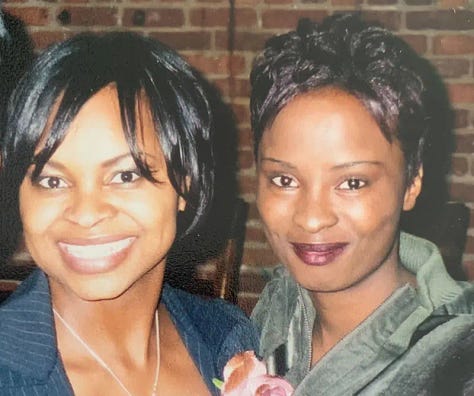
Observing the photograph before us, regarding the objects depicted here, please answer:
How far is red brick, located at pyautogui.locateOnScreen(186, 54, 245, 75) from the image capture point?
1039 millimetres

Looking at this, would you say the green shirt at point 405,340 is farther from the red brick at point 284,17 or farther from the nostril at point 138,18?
the nostril at point 138,18

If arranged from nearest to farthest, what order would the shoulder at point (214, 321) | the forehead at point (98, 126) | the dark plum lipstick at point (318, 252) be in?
the forehead at point (98, 126)
the dark plum lipstick at point (318, 252)
the shoulder at point (214, 321)

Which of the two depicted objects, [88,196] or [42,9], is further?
[42,9]

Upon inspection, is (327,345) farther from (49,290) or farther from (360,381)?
(49,290)

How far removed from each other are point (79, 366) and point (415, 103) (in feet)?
1.47

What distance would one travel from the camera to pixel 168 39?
1.04 m

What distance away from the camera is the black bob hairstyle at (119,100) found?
1.97ft

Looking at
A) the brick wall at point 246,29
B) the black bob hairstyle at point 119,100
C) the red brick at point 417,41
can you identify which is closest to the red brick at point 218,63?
the brick wall at point 246,29

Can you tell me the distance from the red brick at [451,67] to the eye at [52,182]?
2.11 feet

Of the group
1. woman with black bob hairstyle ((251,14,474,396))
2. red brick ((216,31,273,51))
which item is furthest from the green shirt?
red brick ((216,31,273,51))

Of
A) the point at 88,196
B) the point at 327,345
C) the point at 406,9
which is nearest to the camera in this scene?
the point at 88,196

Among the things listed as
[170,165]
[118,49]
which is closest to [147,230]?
[170,165]

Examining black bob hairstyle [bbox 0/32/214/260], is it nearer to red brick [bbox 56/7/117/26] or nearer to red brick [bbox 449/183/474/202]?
red brick [bbox 56/7/117/26]

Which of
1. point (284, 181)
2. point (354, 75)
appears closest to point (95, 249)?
point (284, 181)
